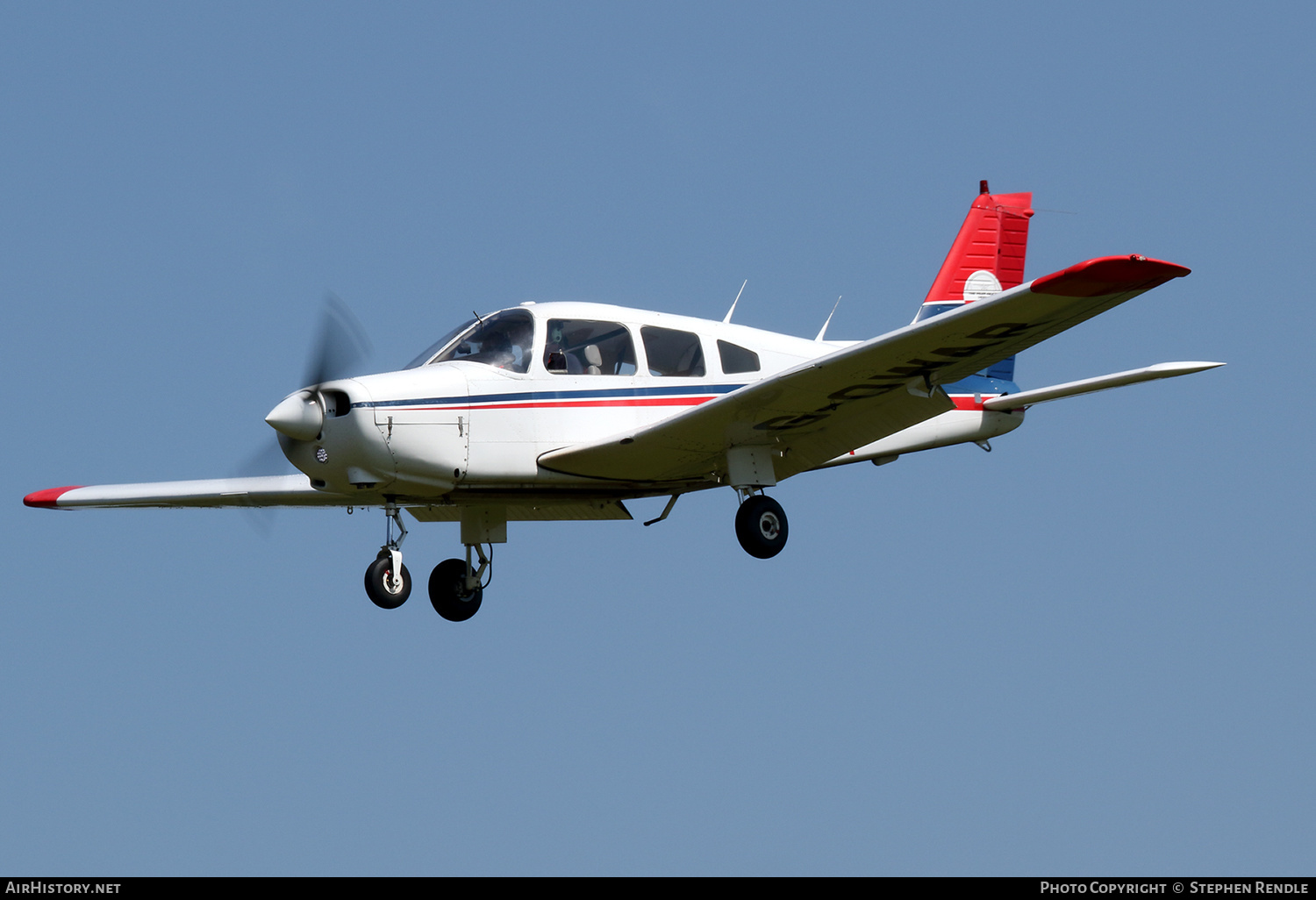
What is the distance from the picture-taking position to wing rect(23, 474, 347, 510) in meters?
16.6

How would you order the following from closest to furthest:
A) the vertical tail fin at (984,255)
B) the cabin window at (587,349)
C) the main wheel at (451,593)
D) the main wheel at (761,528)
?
the cabin window at (587,349) < the main wheel at (761,528) < the main wheel at (451,593) < the vertical tail fin at (984,255)

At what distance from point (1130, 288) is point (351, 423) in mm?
6522

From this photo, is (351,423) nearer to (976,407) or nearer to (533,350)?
(533,350)

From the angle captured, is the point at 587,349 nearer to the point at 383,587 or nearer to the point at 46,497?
the point at 383,587

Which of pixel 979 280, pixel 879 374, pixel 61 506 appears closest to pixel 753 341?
pixel 879 374

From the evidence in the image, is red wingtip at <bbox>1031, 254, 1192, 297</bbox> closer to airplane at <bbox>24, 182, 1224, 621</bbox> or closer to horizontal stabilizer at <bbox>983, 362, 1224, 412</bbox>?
airplane at <bbox>24, 182, 1224, 621</bbox>

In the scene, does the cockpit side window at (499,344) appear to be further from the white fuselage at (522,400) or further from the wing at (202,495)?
the wing at (202,495)

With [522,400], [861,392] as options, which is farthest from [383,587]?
[861,392]

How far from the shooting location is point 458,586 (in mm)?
15891

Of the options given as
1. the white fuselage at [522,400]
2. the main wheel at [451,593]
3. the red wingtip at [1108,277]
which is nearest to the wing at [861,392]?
the red wingtip at [1108,277]

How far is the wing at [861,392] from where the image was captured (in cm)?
1189

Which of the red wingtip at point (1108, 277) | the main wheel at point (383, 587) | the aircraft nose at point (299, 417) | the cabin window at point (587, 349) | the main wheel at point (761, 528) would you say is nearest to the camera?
the red wingtip at point (1108, 277)

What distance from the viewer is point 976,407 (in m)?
16.9

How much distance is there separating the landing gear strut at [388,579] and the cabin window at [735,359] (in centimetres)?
367
